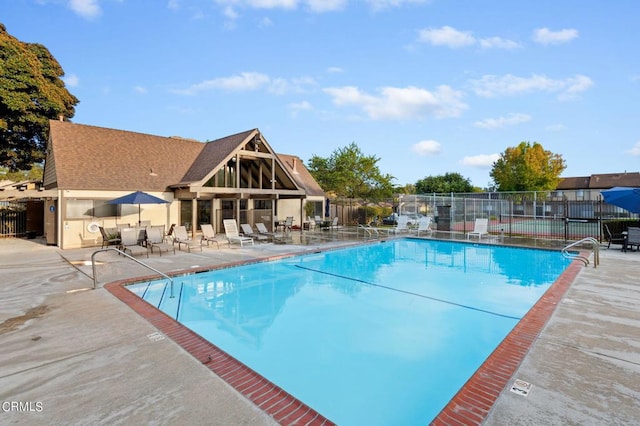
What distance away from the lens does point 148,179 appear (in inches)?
651

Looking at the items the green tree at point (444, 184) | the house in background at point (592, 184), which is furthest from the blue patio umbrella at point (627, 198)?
the house in background at point (592, 184)

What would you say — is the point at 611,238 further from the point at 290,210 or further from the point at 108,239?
the point at 108,239

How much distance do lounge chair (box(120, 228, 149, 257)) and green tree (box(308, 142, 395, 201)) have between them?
16.5 meters

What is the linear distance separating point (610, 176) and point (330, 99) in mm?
53854

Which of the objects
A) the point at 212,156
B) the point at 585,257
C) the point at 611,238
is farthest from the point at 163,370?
the point at 611,238

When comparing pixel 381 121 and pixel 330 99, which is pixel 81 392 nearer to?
pixel 330 99

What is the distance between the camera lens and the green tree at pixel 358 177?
2562cm

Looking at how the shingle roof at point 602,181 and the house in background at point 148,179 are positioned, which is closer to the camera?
the house in background at point 148,179

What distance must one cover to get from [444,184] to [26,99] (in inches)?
1946

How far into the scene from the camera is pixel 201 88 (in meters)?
21.8

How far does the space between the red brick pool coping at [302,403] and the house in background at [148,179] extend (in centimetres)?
1139

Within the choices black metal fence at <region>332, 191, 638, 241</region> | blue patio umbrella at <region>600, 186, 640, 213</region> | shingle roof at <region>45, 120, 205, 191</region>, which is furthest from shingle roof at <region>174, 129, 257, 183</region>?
blue patio umbrella at <region>600, 186, 640, 213</region>

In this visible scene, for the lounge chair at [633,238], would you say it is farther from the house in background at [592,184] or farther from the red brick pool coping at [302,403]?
the house in background at [592,184]

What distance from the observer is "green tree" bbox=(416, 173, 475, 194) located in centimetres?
4925
